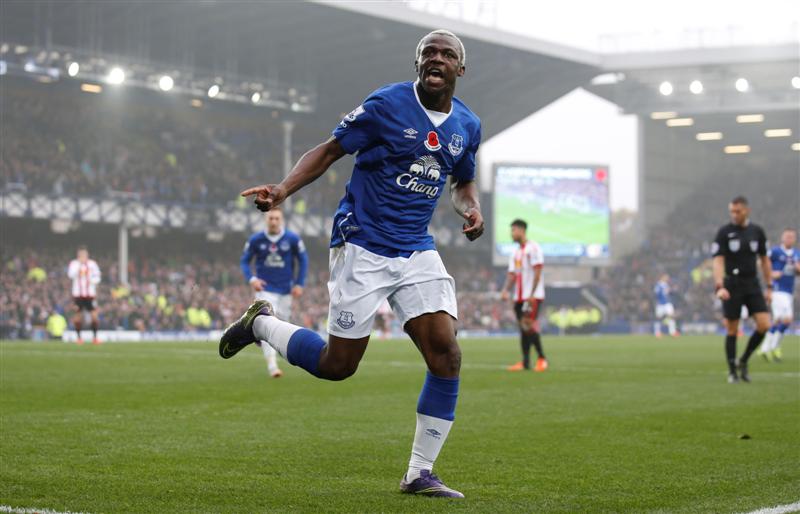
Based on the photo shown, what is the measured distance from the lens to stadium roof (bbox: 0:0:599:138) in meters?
39.7

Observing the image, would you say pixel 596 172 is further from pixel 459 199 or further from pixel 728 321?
pixel 459 199

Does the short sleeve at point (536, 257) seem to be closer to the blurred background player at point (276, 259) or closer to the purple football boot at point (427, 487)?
the blurred background player at point (276, 259)

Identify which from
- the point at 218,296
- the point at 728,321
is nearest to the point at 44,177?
the point at 218,296

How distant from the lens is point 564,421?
9.30m

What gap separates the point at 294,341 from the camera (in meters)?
6.13

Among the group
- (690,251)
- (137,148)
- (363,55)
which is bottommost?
(690,251)

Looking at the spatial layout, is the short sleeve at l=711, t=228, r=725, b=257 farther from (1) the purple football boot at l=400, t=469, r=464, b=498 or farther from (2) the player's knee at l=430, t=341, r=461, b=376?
(1) the purple football boot at l=400, t=469, r=464, b=498

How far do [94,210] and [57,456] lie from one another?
115 ft

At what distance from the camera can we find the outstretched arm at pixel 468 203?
19.4ft

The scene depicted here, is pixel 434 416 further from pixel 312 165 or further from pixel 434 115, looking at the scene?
pixel 434 115

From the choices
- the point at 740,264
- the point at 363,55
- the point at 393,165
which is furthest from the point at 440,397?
the point at 363,55

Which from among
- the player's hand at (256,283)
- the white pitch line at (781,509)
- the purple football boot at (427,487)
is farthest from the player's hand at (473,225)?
the player's hand at (256,283)

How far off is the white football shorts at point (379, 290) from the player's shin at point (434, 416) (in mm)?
351

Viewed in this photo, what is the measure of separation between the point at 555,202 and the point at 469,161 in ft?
139
